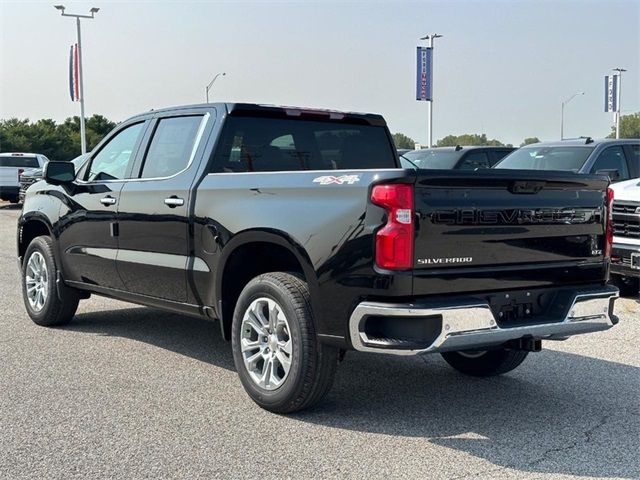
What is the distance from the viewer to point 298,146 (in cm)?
596

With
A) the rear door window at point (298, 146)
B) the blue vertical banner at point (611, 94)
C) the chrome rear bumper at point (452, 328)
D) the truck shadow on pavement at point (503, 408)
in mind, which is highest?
the blue vertical banner at point (611, 94)

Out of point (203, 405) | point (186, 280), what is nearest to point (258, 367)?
point (203, 405)

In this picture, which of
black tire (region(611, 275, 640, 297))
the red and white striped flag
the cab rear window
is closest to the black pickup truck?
black tire (region(611, 275, 640, 297))

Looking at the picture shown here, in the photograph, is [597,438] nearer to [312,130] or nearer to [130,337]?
[312,130]

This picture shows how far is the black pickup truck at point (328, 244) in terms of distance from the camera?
4199 mm

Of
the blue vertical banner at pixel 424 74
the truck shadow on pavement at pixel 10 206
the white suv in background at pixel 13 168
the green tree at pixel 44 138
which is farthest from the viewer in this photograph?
the green tree at pixel 44 138

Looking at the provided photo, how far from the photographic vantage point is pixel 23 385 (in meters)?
5.40

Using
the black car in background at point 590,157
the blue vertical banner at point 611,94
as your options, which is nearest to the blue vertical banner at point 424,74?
the blue vertical banner at point 611,94

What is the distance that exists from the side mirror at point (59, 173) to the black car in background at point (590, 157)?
6.74 meters

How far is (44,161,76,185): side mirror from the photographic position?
6.90 meters

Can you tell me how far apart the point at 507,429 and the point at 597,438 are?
1.61ft

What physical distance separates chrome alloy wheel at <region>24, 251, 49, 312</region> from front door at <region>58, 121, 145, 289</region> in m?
0.43

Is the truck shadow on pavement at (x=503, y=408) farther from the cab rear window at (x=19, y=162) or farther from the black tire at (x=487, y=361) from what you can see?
the cab rear window at (x=19, y=162)

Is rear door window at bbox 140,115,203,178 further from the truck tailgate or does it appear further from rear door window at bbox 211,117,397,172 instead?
the truck tailgate
